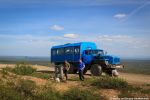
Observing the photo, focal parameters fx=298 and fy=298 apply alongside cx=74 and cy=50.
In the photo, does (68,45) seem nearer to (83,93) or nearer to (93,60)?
(93,60)

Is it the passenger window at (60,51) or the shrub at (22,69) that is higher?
the passenger window at (60,51)

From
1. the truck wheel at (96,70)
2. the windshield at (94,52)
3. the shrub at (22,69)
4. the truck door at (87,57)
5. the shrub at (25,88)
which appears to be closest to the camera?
the shrub at (25,88)

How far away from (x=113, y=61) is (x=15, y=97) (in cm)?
1404

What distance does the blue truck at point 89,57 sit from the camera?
25953 millimetres

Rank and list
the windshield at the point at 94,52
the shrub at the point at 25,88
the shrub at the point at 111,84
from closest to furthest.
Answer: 1. the shrub at the point at 25,88
2. the shrub at the point at 111,84
3. the windshield at the point at 94,52

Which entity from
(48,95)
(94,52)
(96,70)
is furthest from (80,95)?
(94,52)

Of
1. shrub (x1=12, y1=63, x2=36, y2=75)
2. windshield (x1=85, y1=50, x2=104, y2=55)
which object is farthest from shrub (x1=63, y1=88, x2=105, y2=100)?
windshield (x1=85, y1=50, x2=104, y2=55)

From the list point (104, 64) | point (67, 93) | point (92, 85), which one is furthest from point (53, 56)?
point (67, 93)

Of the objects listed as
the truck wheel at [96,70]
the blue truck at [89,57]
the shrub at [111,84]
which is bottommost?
the shrub at [111,84]

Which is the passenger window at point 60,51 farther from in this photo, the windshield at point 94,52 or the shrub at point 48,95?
the shrub at point 48,95

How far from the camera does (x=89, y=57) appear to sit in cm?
2717

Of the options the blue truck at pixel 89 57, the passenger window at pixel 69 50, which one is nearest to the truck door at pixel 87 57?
the blue truck at pixel 89 57

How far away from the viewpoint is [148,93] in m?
15.0

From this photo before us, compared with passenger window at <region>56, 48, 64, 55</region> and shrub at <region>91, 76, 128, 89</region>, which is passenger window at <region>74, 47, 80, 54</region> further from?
shrub at <region>91, 76, 128, 89</region>
